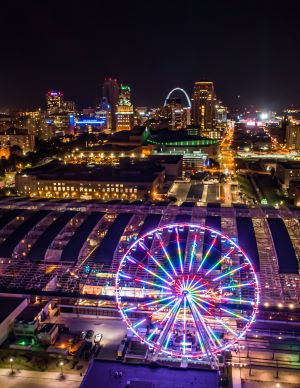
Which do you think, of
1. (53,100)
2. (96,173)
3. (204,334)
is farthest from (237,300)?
(53,100)

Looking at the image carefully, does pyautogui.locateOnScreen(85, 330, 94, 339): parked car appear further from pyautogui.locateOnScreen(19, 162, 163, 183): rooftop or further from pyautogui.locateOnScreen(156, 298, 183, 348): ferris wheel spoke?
pyautogui.locateOnScreen(19, 162, 163, 183): rooftop

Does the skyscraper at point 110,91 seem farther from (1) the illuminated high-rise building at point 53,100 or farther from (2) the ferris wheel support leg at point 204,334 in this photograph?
(2) the ferris wheel support leg at point 204,334

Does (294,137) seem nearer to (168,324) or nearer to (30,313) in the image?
(30,313)

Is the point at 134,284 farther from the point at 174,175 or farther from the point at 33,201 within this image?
the point at 174,175

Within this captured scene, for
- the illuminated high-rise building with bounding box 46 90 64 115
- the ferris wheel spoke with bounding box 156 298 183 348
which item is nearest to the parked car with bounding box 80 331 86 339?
the ferris wheel spoke with bounding box 156 298 183 348

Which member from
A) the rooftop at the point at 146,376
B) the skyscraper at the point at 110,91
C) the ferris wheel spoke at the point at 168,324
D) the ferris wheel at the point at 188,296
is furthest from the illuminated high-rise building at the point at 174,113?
the rooftop at the point at 146,376

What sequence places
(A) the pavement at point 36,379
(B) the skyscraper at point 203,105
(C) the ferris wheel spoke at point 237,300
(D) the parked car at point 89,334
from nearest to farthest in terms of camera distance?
(A) the pavement at point 36,379 < (C) the ferris wheel spoke at point 237,300 < (D) the parked car at point 89,334 < (B) the skyscraper at point 203,105
